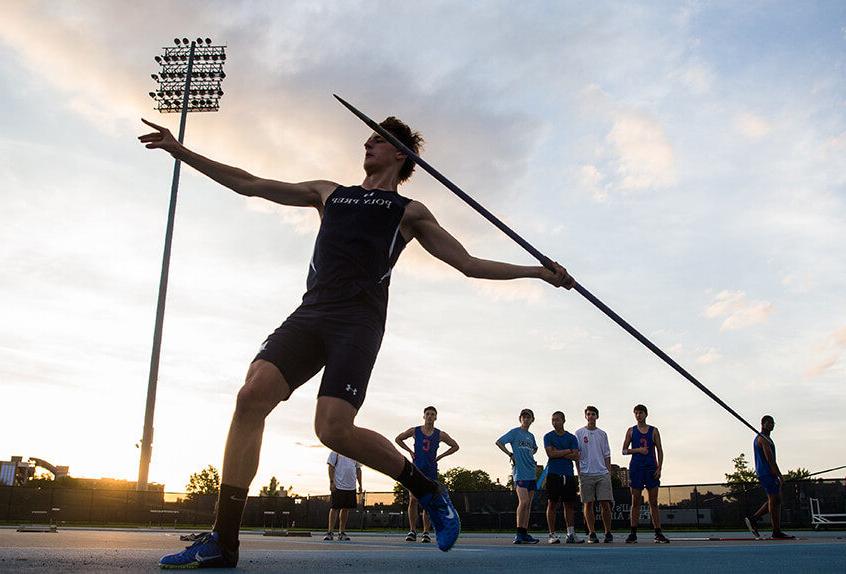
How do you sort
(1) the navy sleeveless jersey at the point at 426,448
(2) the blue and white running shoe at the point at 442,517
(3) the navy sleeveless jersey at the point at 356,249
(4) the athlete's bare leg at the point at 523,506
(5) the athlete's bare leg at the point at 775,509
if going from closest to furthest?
(3) the navy sleeveless jersey at the point at 356,249 → (2) the blue and white running shoe at the point at 442,517 → (4) the athlete's bare leg at the point at 523,506 → (5) the athlete's bare leg at the point at 775,509 → (1) the navy sleeveless jersey at the point at 426,448

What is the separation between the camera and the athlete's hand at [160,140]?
13.1ft

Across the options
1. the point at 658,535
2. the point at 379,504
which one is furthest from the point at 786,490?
the point at 658,535

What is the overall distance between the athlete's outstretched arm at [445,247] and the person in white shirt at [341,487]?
811 cm

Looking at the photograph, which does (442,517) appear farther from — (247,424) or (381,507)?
(381,507)

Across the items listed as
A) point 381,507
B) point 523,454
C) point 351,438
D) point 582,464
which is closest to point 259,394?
point 351,438

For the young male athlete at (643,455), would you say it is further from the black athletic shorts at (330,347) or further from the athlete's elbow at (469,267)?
the black athletic shorts at (330,347)

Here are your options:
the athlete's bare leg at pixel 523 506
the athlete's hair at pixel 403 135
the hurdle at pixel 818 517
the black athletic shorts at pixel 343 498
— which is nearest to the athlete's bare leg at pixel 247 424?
the athlete's hair at pixel 403 135

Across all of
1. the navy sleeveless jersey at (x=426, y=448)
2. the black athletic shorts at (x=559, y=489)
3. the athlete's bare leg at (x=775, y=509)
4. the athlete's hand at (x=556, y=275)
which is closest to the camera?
the athlete's hand at (x=556, y=275)

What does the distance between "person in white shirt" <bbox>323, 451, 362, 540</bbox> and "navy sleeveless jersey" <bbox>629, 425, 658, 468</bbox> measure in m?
4.01

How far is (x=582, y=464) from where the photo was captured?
11.1m

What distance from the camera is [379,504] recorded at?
26.6m

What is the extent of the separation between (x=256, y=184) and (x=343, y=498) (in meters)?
8.58

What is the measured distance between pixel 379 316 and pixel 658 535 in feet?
24.5

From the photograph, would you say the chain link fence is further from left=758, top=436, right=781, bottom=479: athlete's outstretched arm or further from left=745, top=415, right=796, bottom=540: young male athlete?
left=758, top=436, right=781, bottom=479: athlete's outstretched arm
